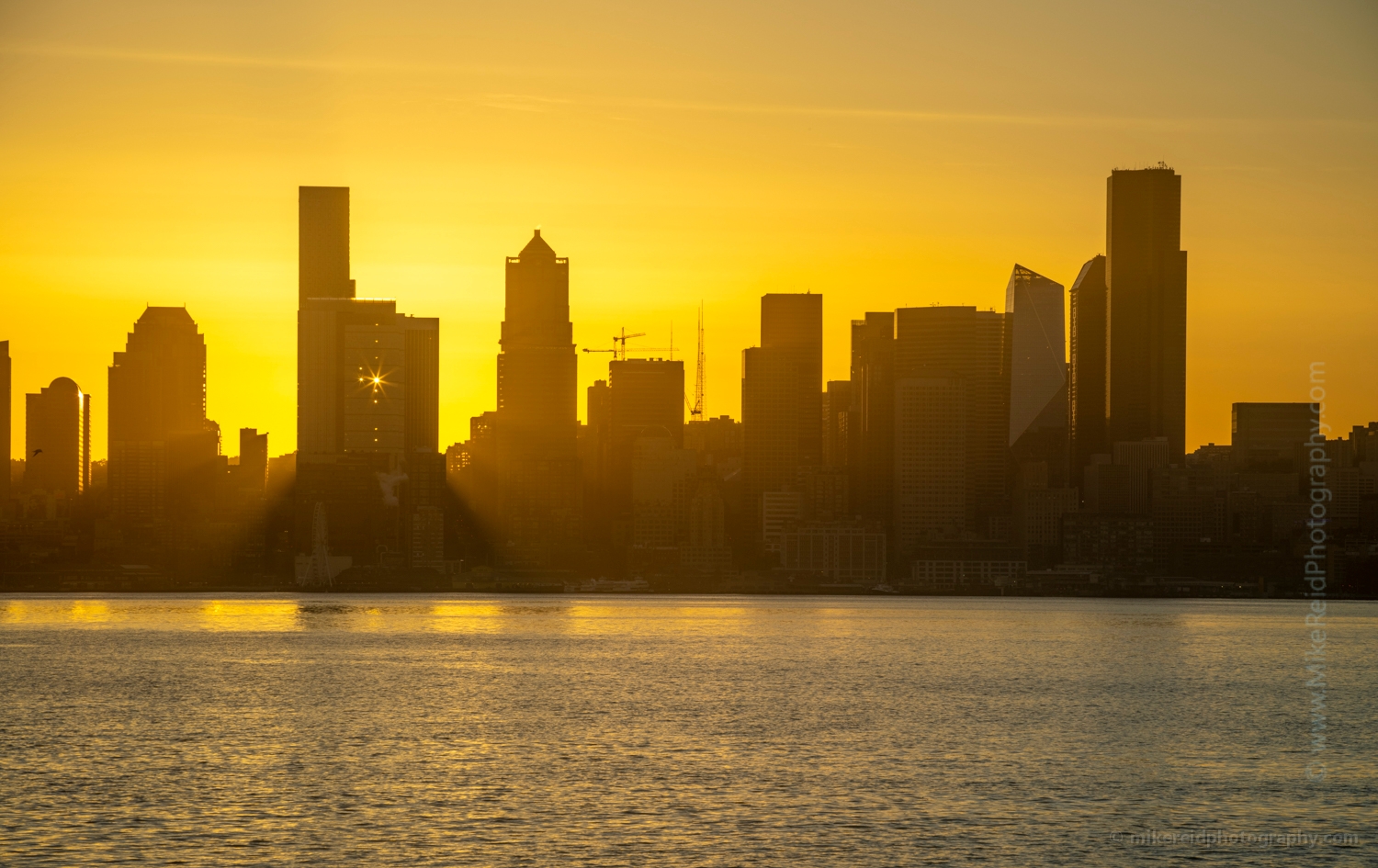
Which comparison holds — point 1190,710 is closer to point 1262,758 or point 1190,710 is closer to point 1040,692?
point 1040,692

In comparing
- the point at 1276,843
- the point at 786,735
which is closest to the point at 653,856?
the point at 1276,843

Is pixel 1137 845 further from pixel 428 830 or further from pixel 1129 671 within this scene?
pixel 1129 671

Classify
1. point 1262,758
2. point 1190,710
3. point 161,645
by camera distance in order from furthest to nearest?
point 161,645 → point 1190,710 → point 1262,758

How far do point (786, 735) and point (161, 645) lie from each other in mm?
103588

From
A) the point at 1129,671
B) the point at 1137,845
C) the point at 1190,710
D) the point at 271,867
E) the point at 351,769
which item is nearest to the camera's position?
the point at 271,867

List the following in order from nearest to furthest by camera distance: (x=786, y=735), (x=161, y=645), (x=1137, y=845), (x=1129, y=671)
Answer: (x=1137, y=845) → (x=786, y=735) → (x=1129, y=671) → (x=161, y=645)

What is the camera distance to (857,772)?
7131cm

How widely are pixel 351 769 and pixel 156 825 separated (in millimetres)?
14664

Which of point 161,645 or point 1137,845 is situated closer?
point 1137,845

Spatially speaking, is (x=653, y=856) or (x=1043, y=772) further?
(x=1043, y=772)

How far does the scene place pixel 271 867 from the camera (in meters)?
50.8

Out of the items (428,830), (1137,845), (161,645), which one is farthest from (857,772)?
(161,645)

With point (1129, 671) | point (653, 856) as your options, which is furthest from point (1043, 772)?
point (1129, 671)

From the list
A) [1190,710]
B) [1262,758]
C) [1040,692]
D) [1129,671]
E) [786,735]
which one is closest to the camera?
[1262,758]
